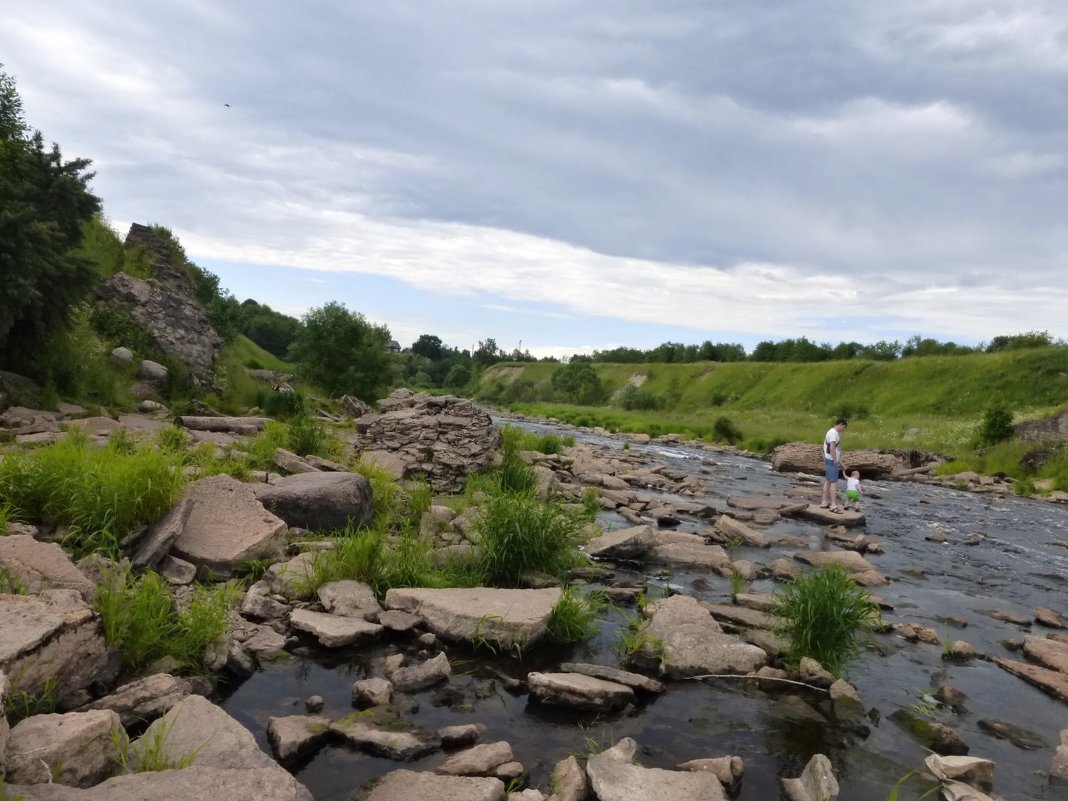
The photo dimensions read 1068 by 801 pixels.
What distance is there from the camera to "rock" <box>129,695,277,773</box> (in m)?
4.52

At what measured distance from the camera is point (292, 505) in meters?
10.6

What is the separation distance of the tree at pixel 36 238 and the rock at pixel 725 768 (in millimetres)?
16268

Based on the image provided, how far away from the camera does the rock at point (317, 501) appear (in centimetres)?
1058

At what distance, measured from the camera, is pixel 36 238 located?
1566 centimetres

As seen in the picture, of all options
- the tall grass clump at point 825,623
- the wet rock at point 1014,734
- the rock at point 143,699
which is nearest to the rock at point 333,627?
the rock at point 143,699

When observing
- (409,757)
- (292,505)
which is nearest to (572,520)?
(292,505)

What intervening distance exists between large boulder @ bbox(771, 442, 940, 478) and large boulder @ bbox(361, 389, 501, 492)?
68.3ft

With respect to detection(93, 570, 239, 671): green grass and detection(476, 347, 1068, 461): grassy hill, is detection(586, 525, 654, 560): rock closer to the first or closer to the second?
detection(93, 570, 239, 671): green grass

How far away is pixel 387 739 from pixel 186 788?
1.86m

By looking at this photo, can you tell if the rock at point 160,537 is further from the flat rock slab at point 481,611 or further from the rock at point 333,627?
the flat rock slab at point 481,611

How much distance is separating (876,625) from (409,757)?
6.73m

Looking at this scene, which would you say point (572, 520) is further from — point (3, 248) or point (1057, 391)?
point (1057, 391)

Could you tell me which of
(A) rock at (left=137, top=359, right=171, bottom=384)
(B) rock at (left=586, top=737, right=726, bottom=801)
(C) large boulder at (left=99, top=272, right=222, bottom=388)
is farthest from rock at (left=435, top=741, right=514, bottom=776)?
(C) large boulder at (left=99, top=272, right=222, bottom=388)

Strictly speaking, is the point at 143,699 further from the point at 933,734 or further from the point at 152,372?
the point at 152,372
